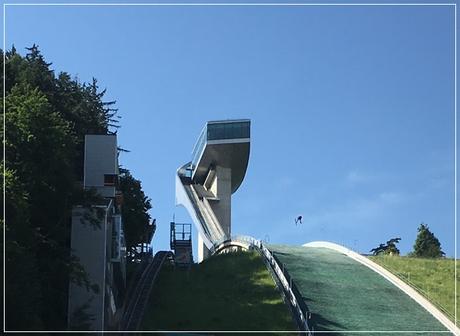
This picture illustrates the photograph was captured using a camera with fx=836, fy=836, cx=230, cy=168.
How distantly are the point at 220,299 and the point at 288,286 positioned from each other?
3.38 meters

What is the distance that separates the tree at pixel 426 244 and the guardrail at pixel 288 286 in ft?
62.7

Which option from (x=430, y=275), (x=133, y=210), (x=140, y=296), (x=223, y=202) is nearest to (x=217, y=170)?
(x=223, y=202)

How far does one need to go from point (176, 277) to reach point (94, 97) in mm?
26632

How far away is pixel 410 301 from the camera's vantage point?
4188 centimetres

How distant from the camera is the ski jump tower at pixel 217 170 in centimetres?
7409

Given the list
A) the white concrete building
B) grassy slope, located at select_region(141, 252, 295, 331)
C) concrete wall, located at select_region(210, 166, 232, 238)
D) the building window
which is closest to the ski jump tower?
concrete wall, located at select_region(210, 166, 232, 238)

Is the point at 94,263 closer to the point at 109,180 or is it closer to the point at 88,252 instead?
the point at 88,252

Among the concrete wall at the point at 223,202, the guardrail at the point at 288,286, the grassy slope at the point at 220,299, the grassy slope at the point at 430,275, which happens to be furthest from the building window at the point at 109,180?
the concrete wall at the point at 223,202

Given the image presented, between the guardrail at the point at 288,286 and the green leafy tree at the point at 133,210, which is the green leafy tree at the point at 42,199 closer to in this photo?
the guardrail at the point at 288,286

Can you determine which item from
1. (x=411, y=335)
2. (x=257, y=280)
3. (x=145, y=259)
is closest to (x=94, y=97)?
(x=145, y=259)

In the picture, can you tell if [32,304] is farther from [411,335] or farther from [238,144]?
[238,144]

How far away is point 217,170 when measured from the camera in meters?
76.8

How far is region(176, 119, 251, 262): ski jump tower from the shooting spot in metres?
74.1

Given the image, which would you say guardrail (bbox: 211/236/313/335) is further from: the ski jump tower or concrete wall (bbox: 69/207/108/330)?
the ski jump tower
